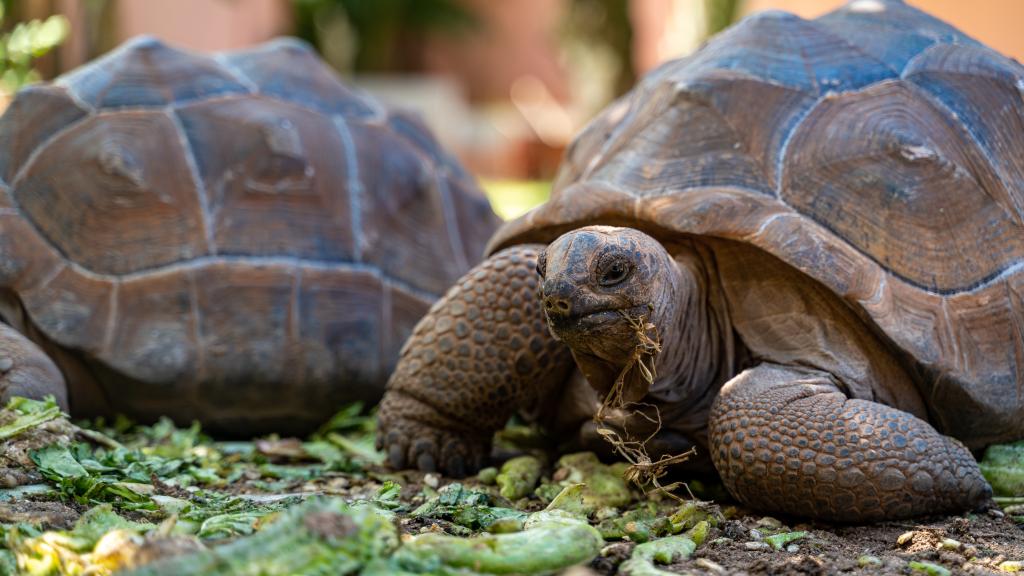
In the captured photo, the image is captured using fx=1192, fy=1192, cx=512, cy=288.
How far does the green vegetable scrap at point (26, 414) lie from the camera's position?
112 inches

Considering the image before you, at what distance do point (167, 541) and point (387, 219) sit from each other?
235cm

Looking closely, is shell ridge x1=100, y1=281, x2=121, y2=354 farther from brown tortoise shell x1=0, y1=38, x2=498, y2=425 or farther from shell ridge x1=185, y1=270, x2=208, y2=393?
shell ridge x1=185, y1=270, x2=208, y2=393

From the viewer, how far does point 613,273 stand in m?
2.59

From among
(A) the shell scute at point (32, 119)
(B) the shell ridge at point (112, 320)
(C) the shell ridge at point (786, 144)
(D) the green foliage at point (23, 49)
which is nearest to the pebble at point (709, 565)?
(C) the shell ridge at point (786, 144)

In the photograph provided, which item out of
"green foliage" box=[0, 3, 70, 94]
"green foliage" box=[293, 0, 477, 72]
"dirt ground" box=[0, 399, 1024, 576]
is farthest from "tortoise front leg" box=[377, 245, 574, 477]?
"green foliage" box=[293, 0, 477, 72]

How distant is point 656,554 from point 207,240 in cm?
205

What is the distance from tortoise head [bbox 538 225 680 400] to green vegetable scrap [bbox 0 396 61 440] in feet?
4.27

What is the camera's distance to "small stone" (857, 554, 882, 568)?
2.40m

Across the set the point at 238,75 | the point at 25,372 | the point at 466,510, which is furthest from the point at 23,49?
the point at 466,510

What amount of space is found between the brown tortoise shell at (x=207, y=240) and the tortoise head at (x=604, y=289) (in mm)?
1452

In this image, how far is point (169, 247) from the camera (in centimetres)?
382

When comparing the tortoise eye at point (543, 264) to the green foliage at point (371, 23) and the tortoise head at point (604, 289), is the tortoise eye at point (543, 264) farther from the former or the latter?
the green foliage at point (371, 23)

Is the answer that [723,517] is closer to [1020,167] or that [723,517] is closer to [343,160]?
[1020,167]

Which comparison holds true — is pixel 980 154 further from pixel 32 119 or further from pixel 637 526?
pixel 32 119
